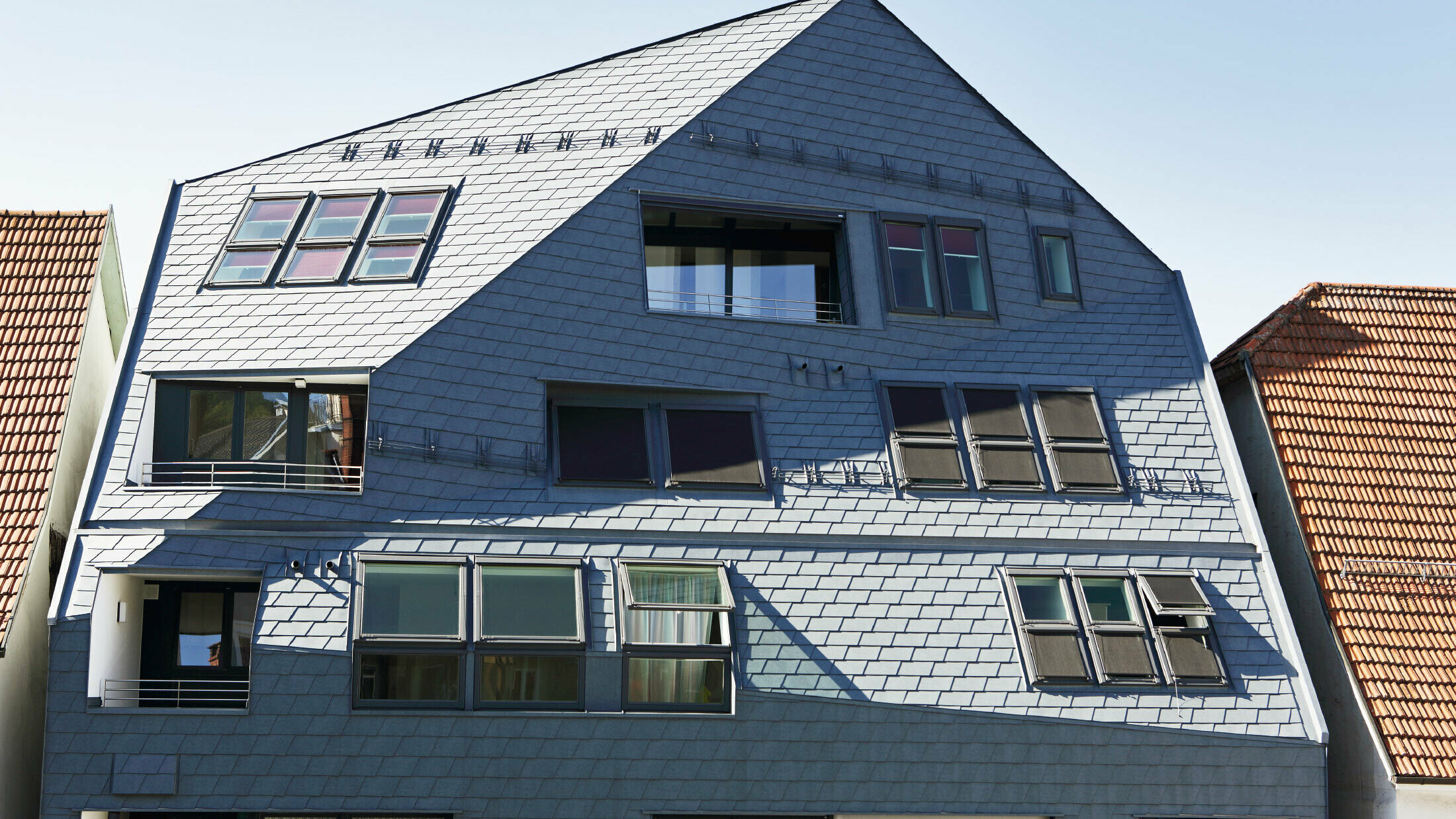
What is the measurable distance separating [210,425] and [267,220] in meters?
3.53

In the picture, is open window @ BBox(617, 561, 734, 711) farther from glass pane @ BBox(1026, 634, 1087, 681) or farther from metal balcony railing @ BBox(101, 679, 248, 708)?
metal balcony railing @ BBox(101, 679, 248, 708)

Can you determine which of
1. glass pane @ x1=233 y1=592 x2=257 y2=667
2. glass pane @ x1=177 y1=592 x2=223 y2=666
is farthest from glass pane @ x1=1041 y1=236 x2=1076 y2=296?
glass pane @ x1=177 y1=592 x2=223 y2=666

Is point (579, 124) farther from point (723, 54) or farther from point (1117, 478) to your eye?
point (1117, 478)

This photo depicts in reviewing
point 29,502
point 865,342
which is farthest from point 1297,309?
point 29,502

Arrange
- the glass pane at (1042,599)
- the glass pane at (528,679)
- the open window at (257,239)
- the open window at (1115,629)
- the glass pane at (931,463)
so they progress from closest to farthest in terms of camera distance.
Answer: the glass pane at (528,679) → the open window at (1115,629) → the glass pane at (1042,599) → the glass pane at (931,463) → the open window at (257,239)

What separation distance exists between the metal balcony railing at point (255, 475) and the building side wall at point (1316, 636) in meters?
14.0

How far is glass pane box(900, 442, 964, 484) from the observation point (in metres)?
20.0

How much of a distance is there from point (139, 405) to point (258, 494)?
7.69 ft

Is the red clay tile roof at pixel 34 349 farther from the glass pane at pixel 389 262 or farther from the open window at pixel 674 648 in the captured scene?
the open window at pixel 674 648

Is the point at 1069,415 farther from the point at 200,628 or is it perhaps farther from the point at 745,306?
the point at 200,628

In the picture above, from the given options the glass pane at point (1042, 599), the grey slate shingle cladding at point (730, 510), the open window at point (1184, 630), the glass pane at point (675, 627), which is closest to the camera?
the grey slate shingle cladding at point (730, 510)

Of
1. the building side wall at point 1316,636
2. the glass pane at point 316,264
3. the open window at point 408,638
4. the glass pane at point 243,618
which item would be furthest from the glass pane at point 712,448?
the building side wall at point 1316,636

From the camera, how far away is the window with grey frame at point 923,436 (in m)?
20.0

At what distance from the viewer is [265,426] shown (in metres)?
19.5
